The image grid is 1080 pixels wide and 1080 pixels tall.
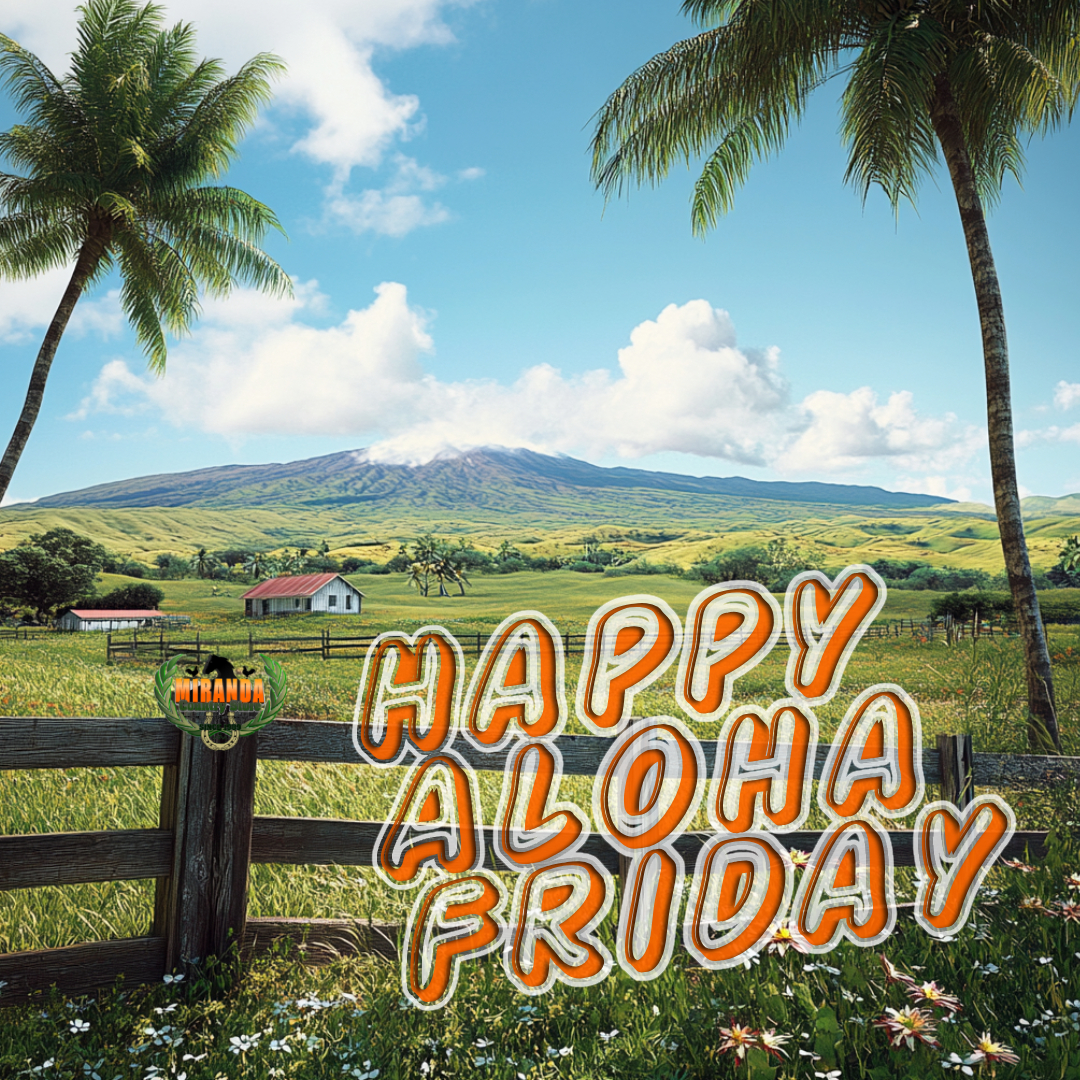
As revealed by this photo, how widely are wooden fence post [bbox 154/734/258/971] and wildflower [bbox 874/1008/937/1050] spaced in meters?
2.70

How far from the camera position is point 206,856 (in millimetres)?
→ 3170

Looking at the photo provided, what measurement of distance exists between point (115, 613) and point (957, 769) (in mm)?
43399

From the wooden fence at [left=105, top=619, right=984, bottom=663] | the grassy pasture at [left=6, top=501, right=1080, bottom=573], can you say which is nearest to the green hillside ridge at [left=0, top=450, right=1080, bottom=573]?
the grassy pasture at [left=6, top=501, right=1080, bottom=573]

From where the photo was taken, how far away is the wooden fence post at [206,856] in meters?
3.14

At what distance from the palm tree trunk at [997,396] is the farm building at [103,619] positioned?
125ft

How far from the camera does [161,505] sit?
6555 inches

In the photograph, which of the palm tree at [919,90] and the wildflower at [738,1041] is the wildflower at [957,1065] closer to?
the wildflower at [738,1041]

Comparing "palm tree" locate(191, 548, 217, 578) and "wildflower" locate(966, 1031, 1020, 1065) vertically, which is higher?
"wildflower" locate(966, 1031, 1020, 1065)

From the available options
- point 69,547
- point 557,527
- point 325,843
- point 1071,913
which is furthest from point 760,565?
point 557,527

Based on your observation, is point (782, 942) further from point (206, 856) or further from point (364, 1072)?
point (206, 856)

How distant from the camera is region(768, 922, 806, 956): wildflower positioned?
3.14 m

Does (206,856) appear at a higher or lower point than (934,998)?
higher

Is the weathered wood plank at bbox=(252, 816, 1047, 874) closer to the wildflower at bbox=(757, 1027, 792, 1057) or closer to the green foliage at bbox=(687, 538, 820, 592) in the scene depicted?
the wildflower at bbox=(757, 1027, 792, 1057)

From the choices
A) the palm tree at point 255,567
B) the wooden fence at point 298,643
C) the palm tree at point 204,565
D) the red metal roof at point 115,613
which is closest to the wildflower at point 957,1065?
the wooden fence at point 298,643
